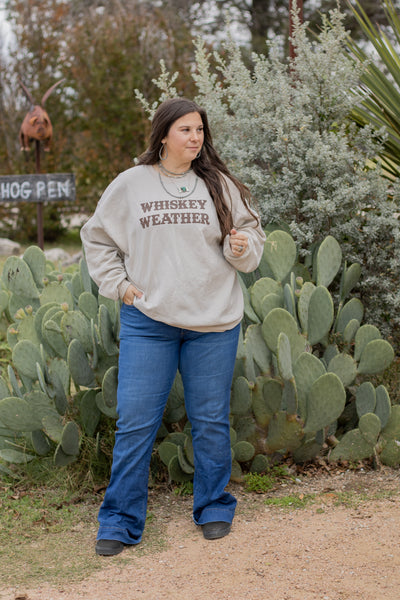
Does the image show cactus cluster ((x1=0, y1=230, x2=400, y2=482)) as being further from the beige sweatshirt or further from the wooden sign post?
the wooden sign post

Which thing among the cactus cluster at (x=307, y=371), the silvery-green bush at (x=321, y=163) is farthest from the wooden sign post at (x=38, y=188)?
the cactus cluster at (x=307, y=371)

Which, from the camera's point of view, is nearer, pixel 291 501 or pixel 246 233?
pixel 246 233

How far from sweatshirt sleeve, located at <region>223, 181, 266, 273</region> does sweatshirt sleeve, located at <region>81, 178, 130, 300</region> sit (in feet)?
1.40

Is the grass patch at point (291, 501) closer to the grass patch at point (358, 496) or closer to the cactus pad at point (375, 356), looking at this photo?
the grass patch at point (358, 496)

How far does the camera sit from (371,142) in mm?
4090

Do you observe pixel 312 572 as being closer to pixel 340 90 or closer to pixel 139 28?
pixel 340 90

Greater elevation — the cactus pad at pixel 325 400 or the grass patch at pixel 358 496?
the cactus pad at pixel 325 400

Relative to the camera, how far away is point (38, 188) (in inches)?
259

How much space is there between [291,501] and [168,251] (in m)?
1.36

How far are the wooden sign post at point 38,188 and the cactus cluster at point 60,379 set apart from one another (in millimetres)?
2907

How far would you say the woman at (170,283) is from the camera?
2.70 m

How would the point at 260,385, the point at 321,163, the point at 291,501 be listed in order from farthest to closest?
1. the point at 321,163
2. the point at 260,385
3. the point at 291,501

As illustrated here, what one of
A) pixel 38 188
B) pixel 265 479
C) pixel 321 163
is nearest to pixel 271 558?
pixel 265 479

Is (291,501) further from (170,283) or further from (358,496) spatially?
(170,283)
